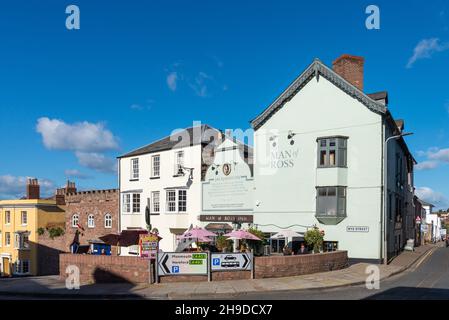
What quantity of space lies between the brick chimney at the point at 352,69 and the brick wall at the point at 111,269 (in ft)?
61.3

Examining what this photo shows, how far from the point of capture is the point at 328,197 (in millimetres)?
25609

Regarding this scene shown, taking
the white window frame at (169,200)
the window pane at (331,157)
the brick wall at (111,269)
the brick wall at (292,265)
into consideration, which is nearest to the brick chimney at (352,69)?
the window pane at (331,157)

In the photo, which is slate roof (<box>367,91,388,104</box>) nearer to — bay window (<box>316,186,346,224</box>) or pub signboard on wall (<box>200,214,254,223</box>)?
bay window (<box>316,186,346,224</box>)

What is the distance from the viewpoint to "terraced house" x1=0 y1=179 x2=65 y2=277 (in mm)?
41500

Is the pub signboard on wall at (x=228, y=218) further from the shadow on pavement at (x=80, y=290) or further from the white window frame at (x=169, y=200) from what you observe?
the shadow on pavement at (x=80, y=290)

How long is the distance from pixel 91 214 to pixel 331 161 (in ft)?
80.2

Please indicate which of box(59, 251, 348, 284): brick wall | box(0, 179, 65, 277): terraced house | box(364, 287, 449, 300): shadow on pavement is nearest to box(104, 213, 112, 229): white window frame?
box(0, 179, 65, 277): terraced house

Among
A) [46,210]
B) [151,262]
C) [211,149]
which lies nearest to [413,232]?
[211,149]

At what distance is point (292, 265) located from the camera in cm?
1889

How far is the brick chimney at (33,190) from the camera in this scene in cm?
4399
